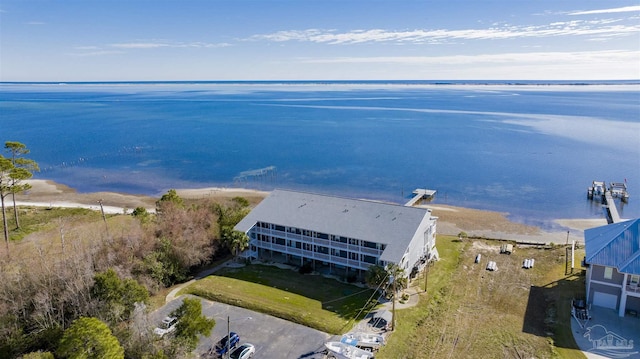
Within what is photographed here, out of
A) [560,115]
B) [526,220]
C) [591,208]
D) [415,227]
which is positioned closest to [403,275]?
[415,227]

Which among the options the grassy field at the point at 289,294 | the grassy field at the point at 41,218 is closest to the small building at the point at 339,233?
the grassy field at the point at 289,294

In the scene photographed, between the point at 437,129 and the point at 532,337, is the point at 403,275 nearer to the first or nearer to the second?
the point at 532,337

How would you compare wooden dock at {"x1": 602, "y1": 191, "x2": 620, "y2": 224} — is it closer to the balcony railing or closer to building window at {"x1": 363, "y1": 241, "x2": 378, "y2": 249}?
the balcony railing

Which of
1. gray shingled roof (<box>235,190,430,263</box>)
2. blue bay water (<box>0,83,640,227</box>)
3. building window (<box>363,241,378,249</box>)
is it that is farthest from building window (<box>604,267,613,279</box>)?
blue bay water (<box>0,83,640,227</box>)

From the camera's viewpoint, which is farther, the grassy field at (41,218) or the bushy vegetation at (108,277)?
the grassy field at (41,218)

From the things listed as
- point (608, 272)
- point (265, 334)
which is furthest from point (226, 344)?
point (608, 272)

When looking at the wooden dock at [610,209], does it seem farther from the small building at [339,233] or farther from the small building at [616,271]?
the small building at [339,233]

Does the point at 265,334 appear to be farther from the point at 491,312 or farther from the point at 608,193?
the point at 608,193
